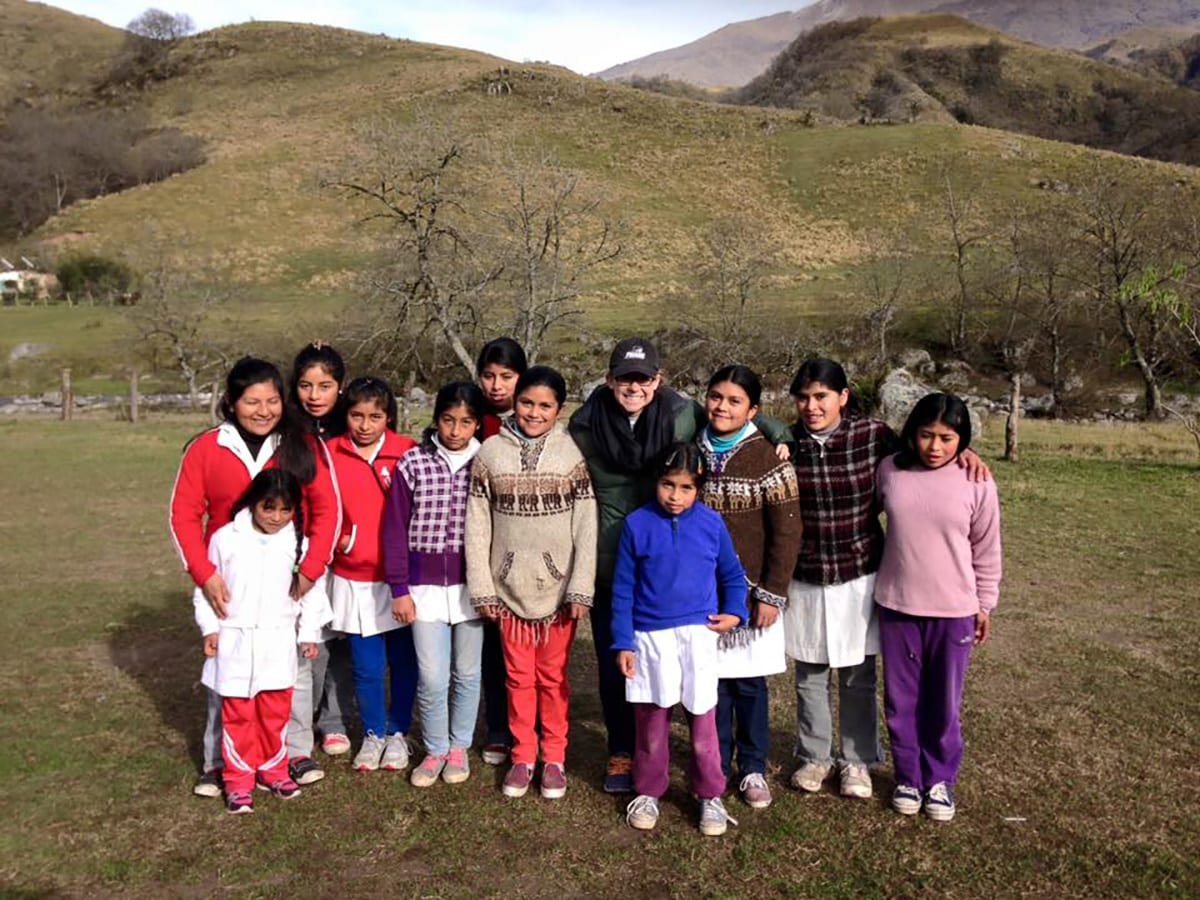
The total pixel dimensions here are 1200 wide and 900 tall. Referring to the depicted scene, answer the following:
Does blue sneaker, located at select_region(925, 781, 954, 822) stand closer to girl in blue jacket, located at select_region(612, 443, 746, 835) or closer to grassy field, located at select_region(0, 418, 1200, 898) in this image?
grassy field, located at select_region(0, 418, 1200, 898)

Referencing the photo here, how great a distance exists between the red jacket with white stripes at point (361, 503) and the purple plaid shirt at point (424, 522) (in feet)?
0.51

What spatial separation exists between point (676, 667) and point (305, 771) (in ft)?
5.79

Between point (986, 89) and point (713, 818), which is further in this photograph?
point (986, 89)

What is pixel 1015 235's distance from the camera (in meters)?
28.6

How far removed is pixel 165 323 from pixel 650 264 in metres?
21.5

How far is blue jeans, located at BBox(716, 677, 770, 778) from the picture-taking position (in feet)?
11.8

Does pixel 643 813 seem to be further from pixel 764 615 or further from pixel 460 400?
pixel 460 400

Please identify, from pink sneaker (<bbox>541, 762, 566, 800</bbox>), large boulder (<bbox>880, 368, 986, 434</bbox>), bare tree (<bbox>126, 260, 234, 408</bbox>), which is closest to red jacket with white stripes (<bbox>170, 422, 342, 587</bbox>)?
pink sneaker (<bbox>541, 762, 566, 800</bbox>)

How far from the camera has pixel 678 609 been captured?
3330mm

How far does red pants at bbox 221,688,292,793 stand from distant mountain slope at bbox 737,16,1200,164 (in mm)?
79303

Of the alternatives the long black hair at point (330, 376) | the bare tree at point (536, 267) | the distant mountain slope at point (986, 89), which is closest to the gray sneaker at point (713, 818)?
the long black hair at point (330, 376)

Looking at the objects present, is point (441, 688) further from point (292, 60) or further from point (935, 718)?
point (292, 60)

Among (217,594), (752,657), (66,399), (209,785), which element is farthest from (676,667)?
(66,399)

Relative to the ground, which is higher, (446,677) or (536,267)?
(536,267)
